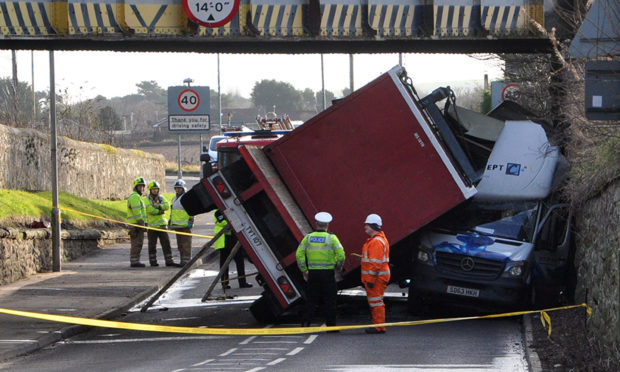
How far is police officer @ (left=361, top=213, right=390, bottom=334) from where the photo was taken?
1442cm

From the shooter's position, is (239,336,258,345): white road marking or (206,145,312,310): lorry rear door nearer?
(239,336,258,345): white road marking

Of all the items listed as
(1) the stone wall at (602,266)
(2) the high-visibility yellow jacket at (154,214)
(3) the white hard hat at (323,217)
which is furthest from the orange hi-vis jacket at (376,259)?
(2) the high-visibility yellow jacket at (154,214)

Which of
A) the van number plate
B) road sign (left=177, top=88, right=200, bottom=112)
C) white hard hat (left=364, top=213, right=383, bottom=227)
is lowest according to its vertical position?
the van number plate

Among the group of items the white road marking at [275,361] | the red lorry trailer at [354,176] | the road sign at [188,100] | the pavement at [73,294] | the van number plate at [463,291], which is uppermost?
the road sign at [188,100]

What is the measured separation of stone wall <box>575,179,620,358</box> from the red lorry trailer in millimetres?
1780

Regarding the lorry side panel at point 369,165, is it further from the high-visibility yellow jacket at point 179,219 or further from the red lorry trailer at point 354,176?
the high-visibility yellow jacket at point 179,219

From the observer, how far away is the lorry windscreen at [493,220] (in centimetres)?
1622

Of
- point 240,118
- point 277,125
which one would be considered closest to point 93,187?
point 277,125

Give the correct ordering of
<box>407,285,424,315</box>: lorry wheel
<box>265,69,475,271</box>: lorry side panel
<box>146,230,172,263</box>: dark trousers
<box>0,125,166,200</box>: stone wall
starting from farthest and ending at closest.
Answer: <box>0,125,166,200</box>: stone wall → <box>146,230,172,263</box>: dark trousers → <box>407,285,424,315</box>: lorry wheel → <box>265,69,475,271</box>: lorry side panel

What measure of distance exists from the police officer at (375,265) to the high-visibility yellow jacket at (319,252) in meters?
0.37

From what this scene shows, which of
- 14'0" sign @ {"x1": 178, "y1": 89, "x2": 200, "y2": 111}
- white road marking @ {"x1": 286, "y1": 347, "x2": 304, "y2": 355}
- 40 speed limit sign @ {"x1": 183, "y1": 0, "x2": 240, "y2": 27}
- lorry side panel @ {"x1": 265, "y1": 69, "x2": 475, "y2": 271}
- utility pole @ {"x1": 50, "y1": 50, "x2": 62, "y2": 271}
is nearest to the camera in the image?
white road marking @ {"x1": 286, "y1": 347, "x2": 304, "y2": 355}

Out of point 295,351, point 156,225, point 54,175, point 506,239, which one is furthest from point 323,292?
point 156,225

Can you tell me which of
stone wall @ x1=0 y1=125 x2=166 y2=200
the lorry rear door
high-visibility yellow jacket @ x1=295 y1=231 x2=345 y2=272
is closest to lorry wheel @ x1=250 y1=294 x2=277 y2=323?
the lorry rear door

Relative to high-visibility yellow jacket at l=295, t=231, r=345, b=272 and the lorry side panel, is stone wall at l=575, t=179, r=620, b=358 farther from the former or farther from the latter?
high-visibility yellow jacket at l=295, t=231, r=345, b=272
